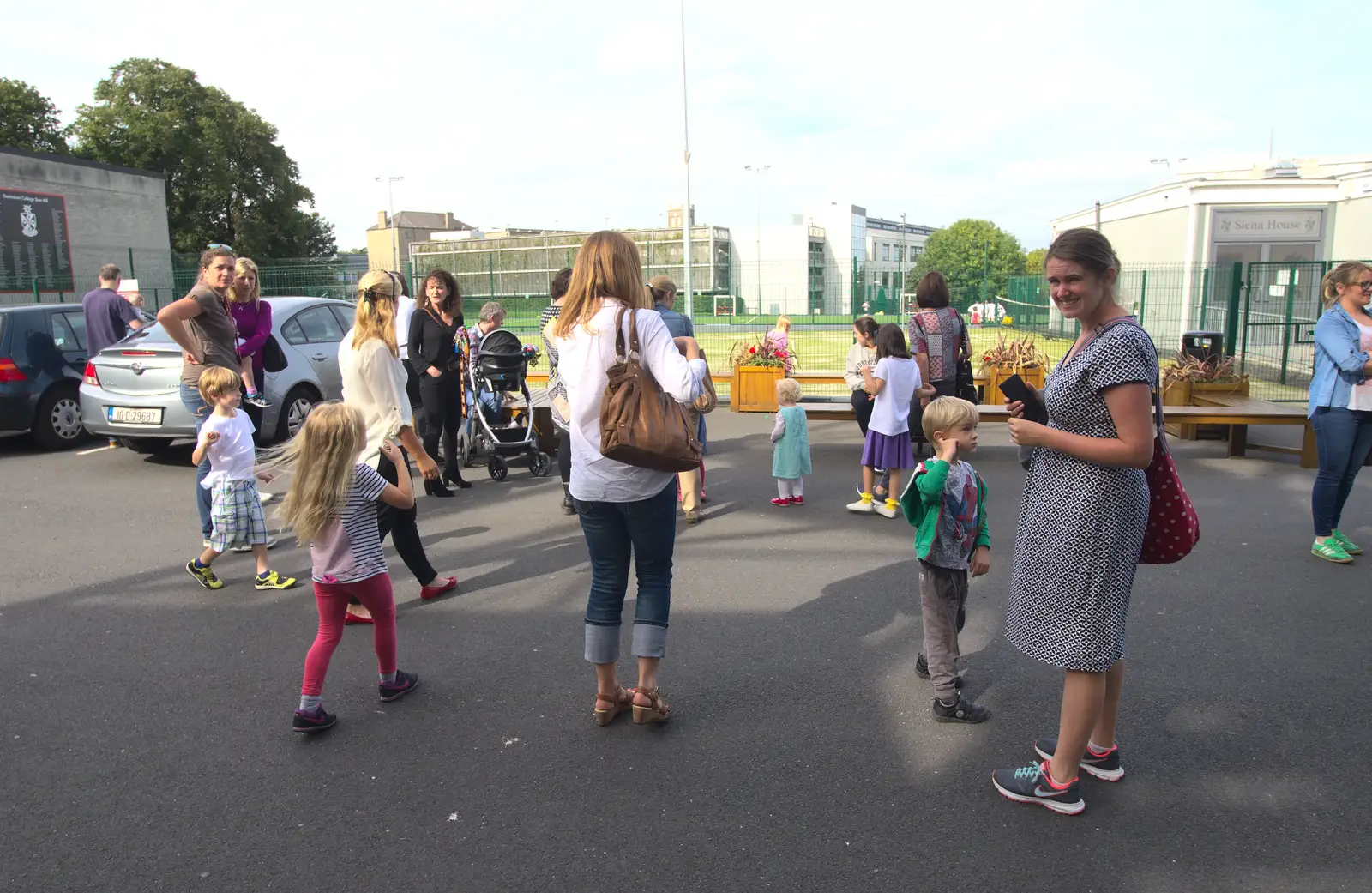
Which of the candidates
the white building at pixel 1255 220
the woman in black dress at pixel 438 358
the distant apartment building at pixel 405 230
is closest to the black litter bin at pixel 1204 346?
the woman in black dress at pixel 438 358

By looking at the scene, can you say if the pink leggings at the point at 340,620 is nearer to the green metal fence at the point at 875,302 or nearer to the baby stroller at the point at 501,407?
the baby stroller at the point at 501,407

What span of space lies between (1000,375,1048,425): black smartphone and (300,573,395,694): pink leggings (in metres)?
2.49

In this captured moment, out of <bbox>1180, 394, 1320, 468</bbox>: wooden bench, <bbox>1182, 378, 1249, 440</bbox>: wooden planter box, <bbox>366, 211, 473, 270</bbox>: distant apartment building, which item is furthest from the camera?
<bbox>366, 211, 473, 270</bbox>: distant apartment building

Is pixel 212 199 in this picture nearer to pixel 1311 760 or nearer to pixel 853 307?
pixel 853 307

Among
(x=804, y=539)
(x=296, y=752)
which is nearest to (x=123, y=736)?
(x=296, y=752)

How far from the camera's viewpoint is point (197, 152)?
46.0 m

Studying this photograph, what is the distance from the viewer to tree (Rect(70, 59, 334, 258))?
44.8 meters

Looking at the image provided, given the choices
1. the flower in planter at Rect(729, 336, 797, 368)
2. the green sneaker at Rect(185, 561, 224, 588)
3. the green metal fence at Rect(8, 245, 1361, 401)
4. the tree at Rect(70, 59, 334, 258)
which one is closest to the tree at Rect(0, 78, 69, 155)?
the tree at Rect(70, 59, 334, 258)

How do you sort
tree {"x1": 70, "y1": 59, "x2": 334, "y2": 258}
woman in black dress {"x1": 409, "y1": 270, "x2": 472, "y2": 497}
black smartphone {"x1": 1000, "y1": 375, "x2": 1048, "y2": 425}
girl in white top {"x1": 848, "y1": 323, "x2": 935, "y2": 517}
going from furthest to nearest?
tree {"x1": 70, "y1": 59, "x2": 334, "y2": 258}, woman in black dress {"x1": 409, "y1": 270, "x2": 472, "y2": 497}, girl in white top {"x1": 848, "y1": 323, "x2": 935, "y2": 517}, black smartphone {"x1": 1000, "y1": 375, "x2": 1048, "y2": 425}

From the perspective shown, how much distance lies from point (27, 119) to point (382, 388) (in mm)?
50286

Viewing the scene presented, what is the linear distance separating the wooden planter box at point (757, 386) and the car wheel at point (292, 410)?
484cm

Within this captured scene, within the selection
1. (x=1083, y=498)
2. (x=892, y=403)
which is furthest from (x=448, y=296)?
(x=1083, y=498)

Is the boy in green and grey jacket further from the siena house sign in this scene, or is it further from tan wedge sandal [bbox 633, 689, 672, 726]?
the siena house sign

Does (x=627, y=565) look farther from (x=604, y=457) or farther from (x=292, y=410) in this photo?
(x=292, y=410)
